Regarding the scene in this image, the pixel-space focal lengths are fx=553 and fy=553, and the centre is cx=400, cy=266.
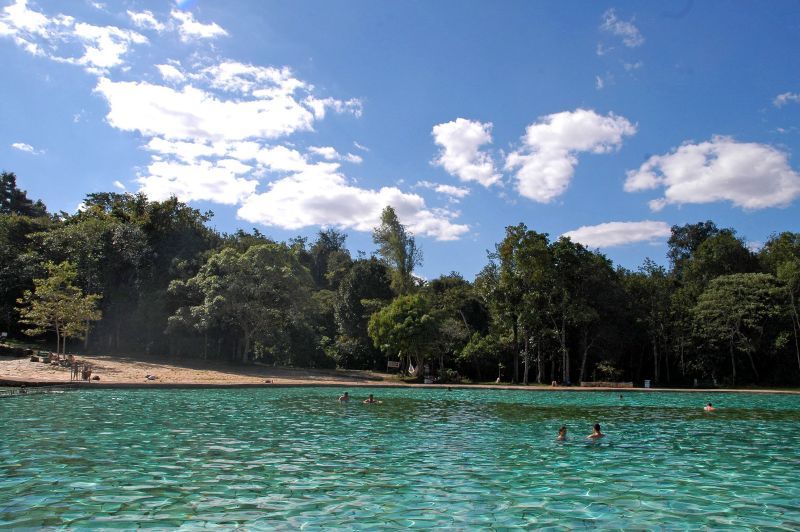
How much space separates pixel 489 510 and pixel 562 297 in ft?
117

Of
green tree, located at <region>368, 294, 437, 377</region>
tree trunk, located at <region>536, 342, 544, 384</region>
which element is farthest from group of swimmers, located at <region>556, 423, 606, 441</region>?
tree trunk, located at <region>536, 342, 544, 384</region>

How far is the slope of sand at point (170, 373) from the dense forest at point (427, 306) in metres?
2.87

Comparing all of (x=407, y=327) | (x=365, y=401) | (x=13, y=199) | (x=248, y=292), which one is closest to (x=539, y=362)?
(x=407, y=327)

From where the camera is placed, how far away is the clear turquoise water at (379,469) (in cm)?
784

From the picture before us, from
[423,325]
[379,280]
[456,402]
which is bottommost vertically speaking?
[456,402]

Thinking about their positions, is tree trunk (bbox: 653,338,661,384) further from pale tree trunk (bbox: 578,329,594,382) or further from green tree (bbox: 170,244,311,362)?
green tree (bbox: 170,244,311,362)

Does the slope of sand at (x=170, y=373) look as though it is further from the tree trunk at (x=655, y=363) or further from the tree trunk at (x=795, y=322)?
the tree trunk at (x=795, y=322)

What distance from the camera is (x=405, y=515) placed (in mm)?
7867

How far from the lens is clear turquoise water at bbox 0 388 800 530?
7840 mm

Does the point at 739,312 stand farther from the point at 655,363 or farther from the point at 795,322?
the point at 655,363

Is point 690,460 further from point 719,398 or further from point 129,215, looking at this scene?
point 129,215

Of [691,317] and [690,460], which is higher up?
[691,317]

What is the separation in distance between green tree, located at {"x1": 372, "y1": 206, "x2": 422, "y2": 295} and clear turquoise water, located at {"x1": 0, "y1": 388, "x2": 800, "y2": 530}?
28.4 m

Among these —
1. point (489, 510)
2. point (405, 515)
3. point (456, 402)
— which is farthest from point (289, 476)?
point (456, 402)
